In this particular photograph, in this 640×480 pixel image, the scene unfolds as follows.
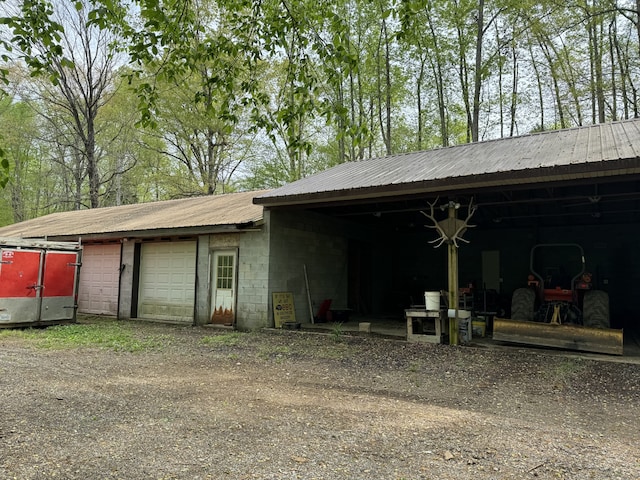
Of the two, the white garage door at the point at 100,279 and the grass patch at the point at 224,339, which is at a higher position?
the white garage door at the point at 100,279

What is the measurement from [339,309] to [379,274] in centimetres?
343

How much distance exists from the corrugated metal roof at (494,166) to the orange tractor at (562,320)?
203cm

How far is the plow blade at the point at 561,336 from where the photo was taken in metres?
6.30

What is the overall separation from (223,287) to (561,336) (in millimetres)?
6579

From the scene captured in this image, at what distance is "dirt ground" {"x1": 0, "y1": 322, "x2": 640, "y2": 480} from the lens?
272 centimetres

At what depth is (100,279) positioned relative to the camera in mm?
11734

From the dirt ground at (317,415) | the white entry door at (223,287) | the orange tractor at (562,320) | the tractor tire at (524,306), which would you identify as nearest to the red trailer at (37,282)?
the dirt ground at (317,415)

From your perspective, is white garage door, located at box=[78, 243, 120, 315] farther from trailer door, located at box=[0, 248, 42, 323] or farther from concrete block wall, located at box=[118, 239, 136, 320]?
trailer door, located at box=[0, 248, 42, 323]

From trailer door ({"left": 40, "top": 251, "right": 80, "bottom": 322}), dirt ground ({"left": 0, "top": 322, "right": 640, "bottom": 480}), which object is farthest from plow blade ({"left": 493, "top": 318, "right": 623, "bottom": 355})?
trailer door ({"left": 40, "top": 251, "right": 80, "bottom": 322})

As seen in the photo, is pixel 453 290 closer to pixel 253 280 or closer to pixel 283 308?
pixel 283 308

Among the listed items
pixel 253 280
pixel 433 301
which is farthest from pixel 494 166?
pixel 253 280

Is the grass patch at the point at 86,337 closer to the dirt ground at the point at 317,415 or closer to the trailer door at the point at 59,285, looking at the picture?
the trailer door at the point at 59,285

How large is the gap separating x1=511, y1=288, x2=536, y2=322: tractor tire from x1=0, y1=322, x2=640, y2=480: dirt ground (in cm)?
108

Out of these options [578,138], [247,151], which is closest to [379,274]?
[578,138]
